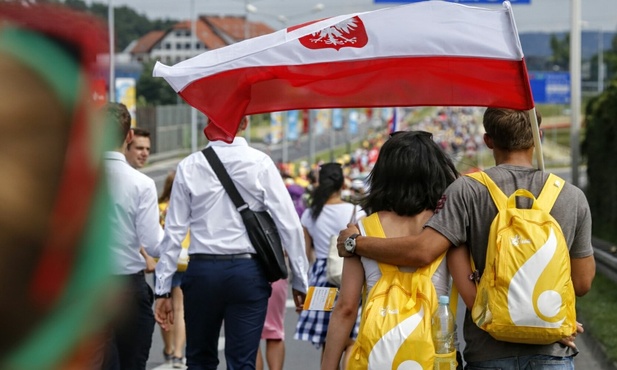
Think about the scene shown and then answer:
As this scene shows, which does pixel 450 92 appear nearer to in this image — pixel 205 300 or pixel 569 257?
pixel 569 257

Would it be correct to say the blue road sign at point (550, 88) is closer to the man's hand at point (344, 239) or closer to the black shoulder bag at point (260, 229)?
the black shoulder bag at point (260, 229)

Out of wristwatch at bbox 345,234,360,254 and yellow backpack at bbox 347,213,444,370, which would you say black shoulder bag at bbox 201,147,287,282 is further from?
yellow backpack at bbox 347,213,444,370

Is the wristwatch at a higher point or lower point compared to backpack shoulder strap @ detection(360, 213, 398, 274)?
lower

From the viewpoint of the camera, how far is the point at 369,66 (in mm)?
4512

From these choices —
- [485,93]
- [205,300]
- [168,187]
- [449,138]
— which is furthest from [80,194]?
[449,138]

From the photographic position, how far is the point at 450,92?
4.50 metres

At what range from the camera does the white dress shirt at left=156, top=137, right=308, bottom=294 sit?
586 cm

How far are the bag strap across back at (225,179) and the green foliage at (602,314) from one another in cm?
423

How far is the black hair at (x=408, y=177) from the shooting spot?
4.02 metres

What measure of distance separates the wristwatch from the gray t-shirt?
0.28m

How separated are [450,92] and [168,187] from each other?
5.00 metres

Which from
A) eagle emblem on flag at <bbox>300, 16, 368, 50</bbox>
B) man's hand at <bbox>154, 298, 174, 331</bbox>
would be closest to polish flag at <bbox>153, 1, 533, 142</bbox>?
eagle emblem on flag at <bbox>300, 16, 368, 50</bbox>

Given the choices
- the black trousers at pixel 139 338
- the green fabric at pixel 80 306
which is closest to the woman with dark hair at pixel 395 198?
the black trousers at pixel 139 338

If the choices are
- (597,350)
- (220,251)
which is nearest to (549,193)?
(220,251)
